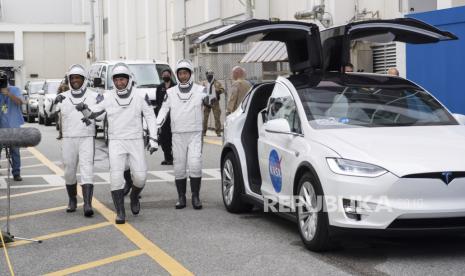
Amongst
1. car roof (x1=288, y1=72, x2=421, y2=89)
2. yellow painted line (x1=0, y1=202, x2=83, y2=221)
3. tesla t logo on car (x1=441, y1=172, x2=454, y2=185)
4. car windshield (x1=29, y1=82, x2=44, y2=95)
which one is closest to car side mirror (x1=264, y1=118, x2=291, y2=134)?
car roof (x1=288, y1=72, x2=421, y2=89)

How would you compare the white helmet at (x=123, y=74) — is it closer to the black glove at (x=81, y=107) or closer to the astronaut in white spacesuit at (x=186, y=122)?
the black glove at (x=81, y=107)

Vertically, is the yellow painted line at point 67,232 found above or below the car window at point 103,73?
below

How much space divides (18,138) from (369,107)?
10.9 ft

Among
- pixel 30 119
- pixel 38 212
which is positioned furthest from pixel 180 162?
pixel 30 119

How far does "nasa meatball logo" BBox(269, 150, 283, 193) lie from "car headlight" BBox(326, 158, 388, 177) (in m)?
1.22

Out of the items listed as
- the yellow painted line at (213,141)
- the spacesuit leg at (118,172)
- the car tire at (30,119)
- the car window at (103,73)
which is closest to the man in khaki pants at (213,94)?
the yellow painted line at (213,141)

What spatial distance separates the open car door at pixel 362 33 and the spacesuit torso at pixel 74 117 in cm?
283

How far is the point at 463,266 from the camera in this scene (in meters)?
6.84

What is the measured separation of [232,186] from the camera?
32.2 ft

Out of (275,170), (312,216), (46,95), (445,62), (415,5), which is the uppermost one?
(415,5)

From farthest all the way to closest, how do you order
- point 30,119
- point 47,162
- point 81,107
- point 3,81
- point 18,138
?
point 30,119, point 47,162, point 3,81, point 81,107, point 18,138

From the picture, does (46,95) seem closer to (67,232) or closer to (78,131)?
(78,131)

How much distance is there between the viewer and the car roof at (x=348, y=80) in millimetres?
8641

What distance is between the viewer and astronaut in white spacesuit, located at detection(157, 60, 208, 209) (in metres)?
10.2
